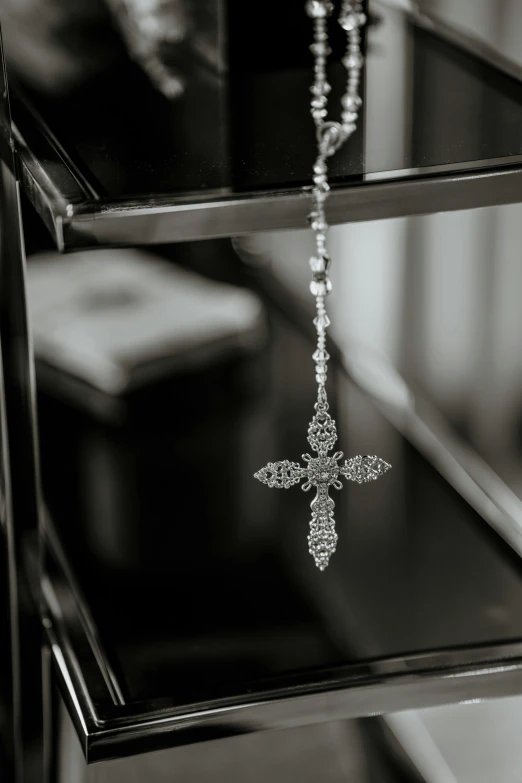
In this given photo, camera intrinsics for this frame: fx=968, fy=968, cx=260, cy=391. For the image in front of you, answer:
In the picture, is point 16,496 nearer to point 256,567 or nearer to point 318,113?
point 256,567

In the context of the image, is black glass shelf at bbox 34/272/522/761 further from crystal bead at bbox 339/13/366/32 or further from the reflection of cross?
crystal bead at bbox 339/13/366/32

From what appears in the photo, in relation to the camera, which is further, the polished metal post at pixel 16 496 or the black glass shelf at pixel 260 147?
the polished metal post at pixel 16 496

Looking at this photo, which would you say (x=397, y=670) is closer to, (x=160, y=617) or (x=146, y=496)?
(x=160, y=617)

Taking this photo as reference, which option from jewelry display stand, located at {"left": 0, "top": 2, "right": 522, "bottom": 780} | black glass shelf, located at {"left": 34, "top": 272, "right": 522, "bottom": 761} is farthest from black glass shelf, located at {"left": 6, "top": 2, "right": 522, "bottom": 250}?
black glass shelf, located at {"left": 34, "top": 272, "right": 522, "bottom": 761}

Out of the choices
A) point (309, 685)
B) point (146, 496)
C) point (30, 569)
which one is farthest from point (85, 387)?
point (309, 685)

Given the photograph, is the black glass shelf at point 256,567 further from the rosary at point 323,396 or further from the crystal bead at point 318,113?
the crystal bead at point 318,113

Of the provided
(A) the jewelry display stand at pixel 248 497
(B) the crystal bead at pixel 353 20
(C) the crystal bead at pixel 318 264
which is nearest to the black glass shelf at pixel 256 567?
(A) the jewelry display stand at pixel 248 497
